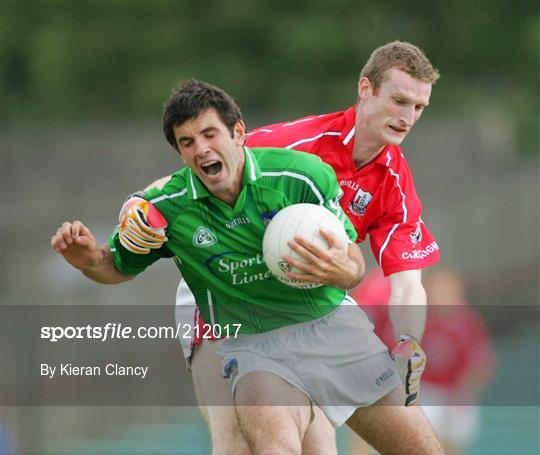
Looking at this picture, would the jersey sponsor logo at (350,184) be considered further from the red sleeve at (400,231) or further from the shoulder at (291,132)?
the shoulder at (291,132)

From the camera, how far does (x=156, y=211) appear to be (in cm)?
651

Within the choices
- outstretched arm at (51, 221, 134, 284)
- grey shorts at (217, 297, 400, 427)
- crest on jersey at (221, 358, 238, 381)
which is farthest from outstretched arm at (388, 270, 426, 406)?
outstretched arm at (51, 221, 134, 284)

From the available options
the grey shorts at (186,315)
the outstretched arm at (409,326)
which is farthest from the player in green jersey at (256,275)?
the grey shorts at (186,315)

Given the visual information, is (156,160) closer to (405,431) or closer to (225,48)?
(225,48)

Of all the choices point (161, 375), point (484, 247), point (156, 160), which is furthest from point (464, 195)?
point (161, 375)

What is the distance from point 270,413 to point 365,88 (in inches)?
77.7

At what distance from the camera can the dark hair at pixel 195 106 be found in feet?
20.8

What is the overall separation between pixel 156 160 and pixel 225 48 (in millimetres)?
6353

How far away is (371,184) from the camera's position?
7.25 meters

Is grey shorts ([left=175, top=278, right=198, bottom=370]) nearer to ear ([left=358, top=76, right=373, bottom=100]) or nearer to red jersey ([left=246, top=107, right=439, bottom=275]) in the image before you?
red jersey ([left=246, top=107, right=439, bottom=275])

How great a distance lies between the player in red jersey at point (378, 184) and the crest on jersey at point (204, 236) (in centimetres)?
73

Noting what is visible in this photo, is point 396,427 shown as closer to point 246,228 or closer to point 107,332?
point 246,228

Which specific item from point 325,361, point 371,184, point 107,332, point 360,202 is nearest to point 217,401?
point 325,361

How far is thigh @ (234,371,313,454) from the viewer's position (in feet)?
20.6
